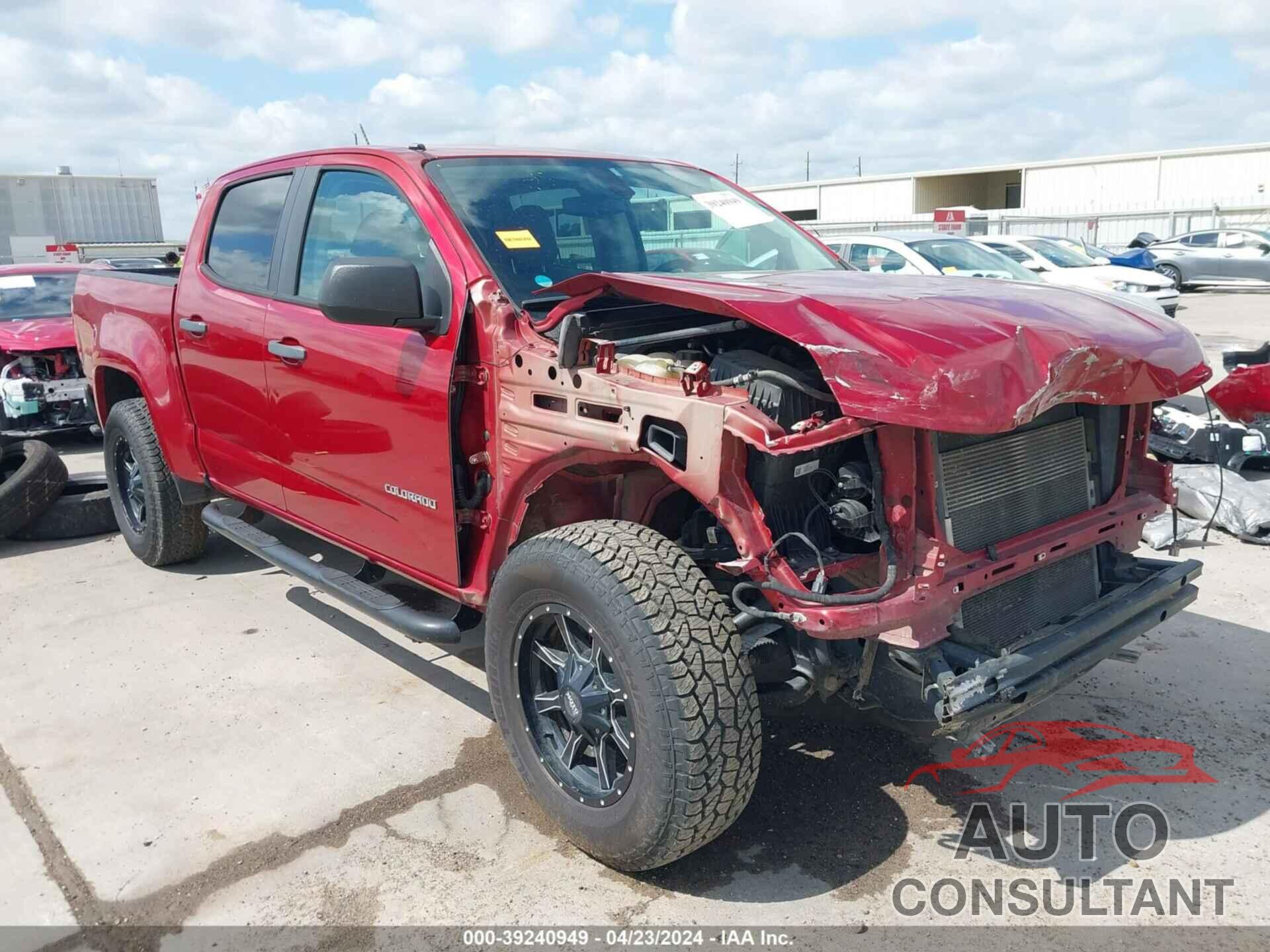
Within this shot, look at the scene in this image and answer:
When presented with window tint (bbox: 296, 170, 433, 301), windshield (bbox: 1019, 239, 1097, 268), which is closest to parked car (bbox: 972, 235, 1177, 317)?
windshield (bbox: 1019, 239, 1097, 268)

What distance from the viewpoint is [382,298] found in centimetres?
296

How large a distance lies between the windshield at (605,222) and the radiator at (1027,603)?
156 centimetres

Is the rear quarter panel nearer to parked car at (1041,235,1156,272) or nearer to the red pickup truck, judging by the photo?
the red pickup truck

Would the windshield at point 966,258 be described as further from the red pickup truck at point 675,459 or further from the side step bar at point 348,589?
the side step bar at point 348,589

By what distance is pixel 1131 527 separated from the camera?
3.22 meters

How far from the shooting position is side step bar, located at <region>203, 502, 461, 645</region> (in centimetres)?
334

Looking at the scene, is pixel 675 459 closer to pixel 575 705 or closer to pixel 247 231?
pixel 575 705

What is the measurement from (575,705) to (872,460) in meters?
1.07

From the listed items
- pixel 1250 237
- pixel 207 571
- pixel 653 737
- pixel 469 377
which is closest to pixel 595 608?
pixel 653 737

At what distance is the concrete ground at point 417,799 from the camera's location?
271cm

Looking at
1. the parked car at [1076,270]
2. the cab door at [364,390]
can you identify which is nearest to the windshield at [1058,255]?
the parked car at [1076,270]

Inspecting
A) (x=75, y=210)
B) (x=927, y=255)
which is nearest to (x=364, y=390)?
(x=927, y=255)

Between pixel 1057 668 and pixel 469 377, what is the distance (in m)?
1.95

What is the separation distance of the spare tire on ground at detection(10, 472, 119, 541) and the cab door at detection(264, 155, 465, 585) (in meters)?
2.80
